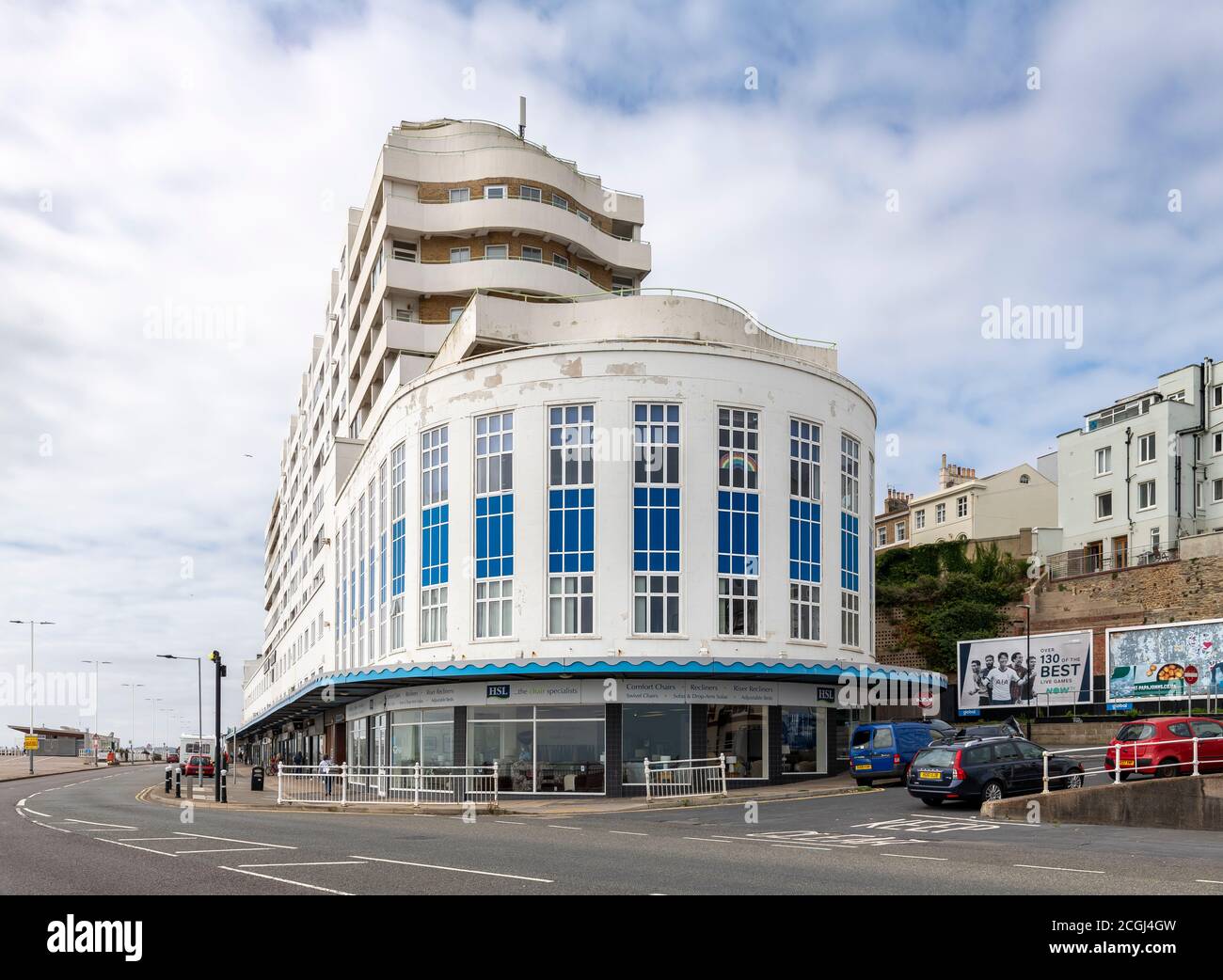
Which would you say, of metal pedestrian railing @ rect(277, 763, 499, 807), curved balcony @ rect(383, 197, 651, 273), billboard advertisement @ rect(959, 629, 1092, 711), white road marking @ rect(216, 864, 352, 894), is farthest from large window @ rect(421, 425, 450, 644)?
billboard advertisement @ rect(959, 629, 1092, 711)

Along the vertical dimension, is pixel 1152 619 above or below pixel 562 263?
below

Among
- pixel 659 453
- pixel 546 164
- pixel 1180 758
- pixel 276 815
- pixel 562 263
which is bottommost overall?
pixel 276 815

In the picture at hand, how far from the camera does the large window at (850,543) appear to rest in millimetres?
39969

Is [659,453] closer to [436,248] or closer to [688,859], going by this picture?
[688,859]

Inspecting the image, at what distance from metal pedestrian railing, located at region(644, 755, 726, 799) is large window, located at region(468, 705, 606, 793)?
1793 millimetres

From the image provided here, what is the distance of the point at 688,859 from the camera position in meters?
16.4

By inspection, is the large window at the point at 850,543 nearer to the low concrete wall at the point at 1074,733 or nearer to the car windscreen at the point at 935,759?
the low concrete wall at the point at 1074,733

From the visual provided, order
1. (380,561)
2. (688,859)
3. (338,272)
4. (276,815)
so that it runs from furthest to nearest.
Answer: (338,272), (380,561), (276,815), (688,859)

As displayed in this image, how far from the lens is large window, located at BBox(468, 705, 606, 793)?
34.6 m

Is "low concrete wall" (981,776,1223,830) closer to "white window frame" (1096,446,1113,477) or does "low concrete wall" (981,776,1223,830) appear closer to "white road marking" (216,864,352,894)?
"white road marking" (216,864,352,894)

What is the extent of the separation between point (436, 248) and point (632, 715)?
31.5 m
